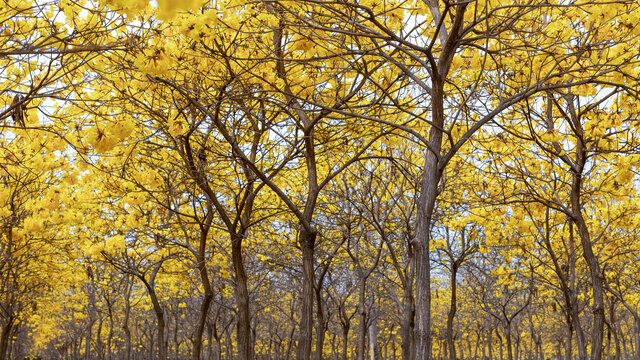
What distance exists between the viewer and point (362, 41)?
5.18 metres

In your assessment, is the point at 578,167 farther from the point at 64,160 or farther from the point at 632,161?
the point at 64,160

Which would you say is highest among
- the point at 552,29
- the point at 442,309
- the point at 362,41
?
the point at 362,41

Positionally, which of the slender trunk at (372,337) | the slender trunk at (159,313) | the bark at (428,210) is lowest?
the slender trunk at (372,337)

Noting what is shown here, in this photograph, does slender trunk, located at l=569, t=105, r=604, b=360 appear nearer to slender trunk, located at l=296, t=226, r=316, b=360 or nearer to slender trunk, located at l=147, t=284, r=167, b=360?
slender trunk, located at l=296, t=226, r=316, b=360

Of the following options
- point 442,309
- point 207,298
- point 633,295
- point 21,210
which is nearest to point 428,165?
point 207,298

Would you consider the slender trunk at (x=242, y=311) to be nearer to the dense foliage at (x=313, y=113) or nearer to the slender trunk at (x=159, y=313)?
the dense foliage at (x=313, y=113)

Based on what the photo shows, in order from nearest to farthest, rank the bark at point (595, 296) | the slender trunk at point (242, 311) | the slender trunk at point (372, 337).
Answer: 1. the bark at point (595, 296)
2. the slender trunk at point (242, 311)
3. the slender trunk at point (372, 337)

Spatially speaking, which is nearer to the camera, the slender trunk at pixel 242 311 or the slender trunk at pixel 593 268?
the slender trunk at pixel 593 268

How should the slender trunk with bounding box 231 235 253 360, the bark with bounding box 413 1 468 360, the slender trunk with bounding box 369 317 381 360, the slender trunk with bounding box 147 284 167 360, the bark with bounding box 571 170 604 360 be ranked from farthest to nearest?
the slender trunk with bounding box 369 317 381 360 < the slender trunk with bounding box 147 284 167 360 < the slender trunk with bounding box 231 235 253 360 < the bark with bounding box 571 170 604 360 < the bark with bounding box 413 1 468 360

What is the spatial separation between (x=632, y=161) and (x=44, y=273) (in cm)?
1353

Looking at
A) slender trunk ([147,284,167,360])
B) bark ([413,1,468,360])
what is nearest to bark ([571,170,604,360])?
bark ([413,1,468,360])

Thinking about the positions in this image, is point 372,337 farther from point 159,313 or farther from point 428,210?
point 428,210

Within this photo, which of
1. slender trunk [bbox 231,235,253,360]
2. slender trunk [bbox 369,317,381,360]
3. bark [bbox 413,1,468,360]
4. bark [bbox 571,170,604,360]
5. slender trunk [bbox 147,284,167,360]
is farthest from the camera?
slender trunk [bbox 369,317,381,360]

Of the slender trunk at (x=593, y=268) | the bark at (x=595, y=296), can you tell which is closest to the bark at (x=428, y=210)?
the slender trunk at (x=593, y=268)
